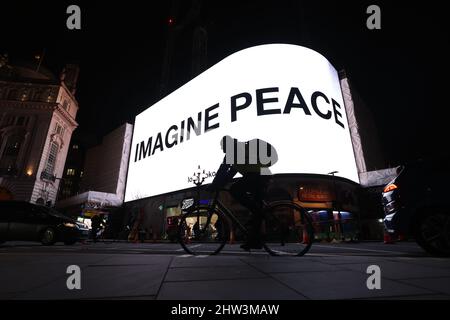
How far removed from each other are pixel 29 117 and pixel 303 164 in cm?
4943

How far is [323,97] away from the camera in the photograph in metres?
23.2

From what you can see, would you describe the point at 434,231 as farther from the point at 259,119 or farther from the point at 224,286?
the point at 259,119

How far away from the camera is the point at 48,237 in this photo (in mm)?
8977

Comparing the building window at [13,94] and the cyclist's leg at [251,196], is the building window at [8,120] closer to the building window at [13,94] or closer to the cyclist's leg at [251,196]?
the building window at [13,94]

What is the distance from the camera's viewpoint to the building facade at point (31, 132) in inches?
1626

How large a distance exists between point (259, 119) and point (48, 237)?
54.2 ft

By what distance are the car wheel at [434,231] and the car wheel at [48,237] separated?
10.6m

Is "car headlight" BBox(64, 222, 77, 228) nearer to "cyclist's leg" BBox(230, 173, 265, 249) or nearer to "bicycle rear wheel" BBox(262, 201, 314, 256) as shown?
"cyclist's leg" BBox(230, 173, 265, 249)

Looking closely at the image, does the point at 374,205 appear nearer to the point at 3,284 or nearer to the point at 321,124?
the point at 321,124

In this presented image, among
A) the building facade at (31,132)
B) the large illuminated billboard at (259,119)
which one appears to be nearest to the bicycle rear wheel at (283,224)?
the large illuminated billboard at (259,119)

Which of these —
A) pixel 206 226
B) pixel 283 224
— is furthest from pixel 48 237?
pixel 283 224

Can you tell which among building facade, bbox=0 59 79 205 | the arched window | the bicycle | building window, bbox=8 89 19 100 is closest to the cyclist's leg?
the bicycle

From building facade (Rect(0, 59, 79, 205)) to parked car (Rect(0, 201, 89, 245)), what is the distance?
35845 mm

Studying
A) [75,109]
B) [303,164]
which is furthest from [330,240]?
[75,109]
